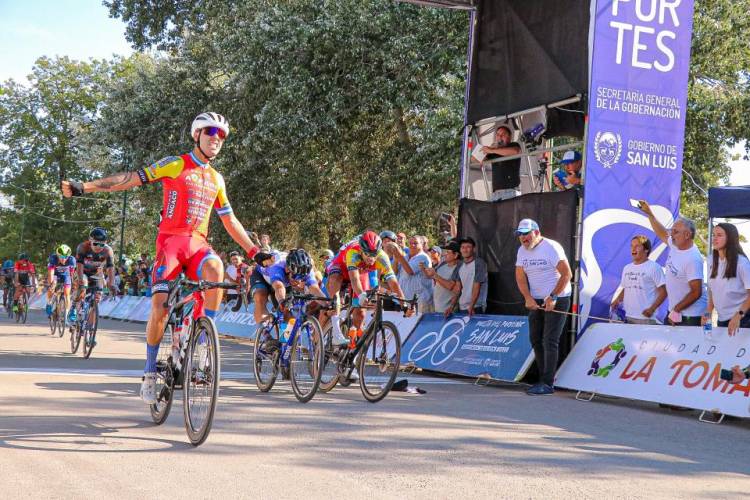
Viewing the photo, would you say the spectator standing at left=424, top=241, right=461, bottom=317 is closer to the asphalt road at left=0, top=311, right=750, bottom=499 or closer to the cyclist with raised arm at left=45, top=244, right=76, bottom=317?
the asphalt road at left=0, top=311, right=750, bottom=499

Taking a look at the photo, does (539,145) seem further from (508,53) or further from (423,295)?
(423,295)

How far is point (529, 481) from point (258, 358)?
527 cm

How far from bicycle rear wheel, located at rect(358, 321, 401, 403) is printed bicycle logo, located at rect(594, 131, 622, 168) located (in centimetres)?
456

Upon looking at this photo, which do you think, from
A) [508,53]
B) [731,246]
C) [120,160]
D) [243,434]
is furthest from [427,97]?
[243,434]

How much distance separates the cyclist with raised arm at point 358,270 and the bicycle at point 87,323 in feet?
15.3

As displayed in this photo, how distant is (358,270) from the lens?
409 inches

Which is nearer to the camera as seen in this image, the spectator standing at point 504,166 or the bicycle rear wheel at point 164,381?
the bicycle rear wheel at point 164,381

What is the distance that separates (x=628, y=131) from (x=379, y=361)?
17.9ft

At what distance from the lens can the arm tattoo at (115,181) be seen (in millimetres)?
6754

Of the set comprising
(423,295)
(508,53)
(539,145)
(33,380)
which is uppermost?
(508,53)

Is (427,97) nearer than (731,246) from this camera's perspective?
No

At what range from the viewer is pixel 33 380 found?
9930mm

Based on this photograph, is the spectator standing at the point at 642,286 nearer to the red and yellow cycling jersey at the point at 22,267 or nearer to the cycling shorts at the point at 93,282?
the cycling shorts at the point at 93,282

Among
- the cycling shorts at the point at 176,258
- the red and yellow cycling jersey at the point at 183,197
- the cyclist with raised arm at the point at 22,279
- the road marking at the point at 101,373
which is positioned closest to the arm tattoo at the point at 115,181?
the red and yellow cycling jersey at the point at 183,197
